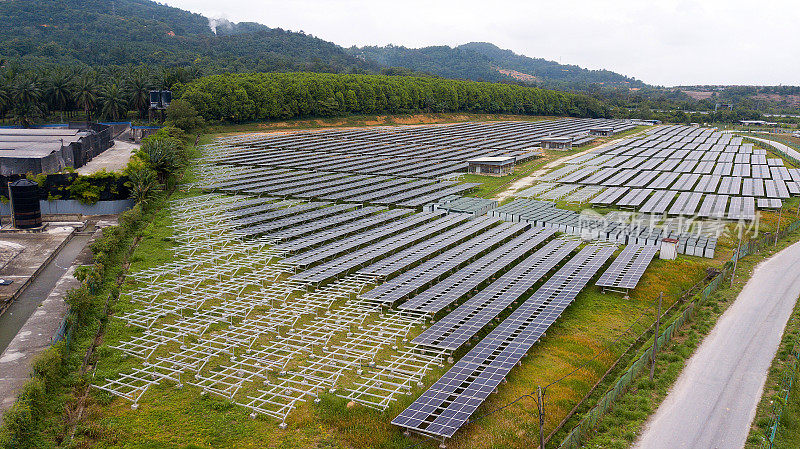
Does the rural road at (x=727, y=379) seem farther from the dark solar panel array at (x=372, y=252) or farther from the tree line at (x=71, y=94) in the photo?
the tree line at (x=71, y=94)

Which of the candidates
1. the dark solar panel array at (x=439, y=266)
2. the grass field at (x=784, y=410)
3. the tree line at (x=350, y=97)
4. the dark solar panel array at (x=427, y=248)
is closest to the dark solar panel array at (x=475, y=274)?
the dark solar panel array at (x=439, y=266)

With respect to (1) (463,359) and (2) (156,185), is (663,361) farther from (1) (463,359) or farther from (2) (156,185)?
(2) (156,185)

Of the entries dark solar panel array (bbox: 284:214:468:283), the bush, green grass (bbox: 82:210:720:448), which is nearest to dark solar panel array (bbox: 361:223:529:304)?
dark solar panel array (bbox: 284:214:468:283)

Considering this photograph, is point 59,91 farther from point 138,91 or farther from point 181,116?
point 181,116

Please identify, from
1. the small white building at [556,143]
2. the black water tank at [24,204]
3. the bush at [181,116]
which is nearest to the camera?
the black water tank at [24,204]

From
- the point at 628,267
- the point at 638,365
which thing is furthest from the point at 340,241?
the point at 638,365

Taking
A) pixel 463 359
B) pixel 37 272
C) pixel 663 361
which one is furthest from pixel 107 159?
pixel 663 361
